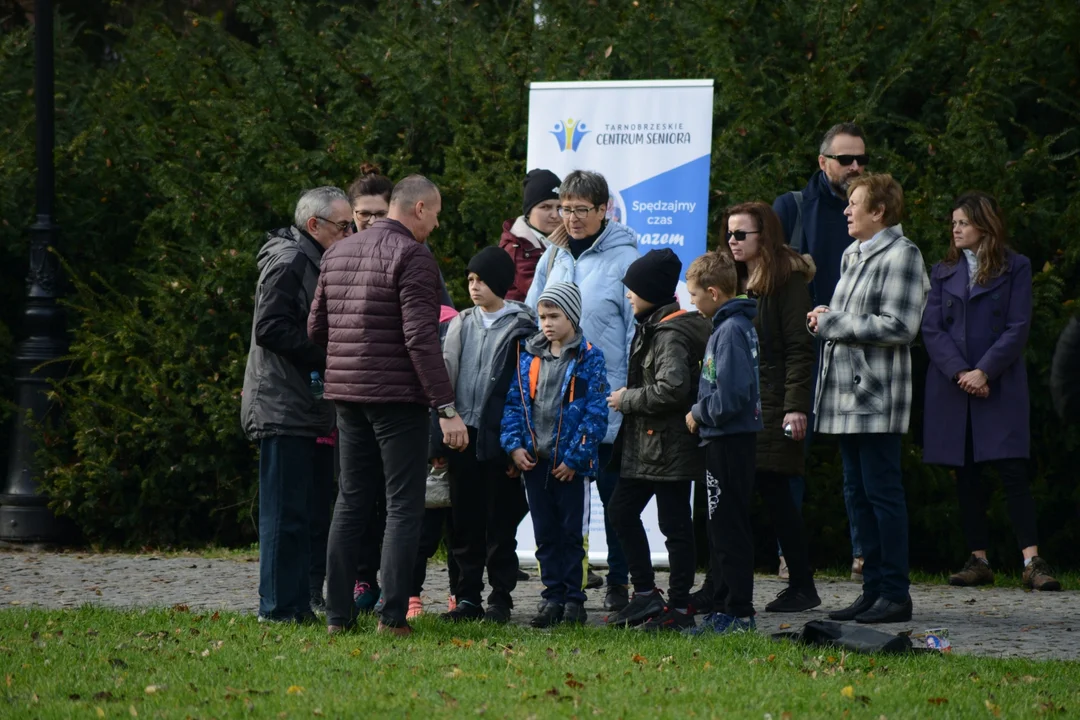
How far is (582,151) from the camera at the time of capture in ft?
30.7

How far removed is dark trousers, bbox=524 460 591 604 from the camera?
7.14 metres

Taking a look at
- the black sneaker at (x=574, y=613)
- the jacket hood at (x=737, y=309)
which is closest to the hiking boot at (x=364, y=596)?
the black sneaker at (x=574, y=613)

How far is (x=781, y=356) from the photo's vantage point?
7.73m

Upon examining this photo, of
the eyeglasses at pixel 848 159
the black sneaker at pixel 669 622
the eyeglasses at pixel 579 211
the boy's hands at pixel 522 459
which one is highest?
the eyeglasses at pixel 848 159

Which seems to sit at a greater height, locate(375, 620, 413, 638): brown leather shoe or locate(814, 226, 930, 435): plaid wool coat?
locate(814, 226, 930, 435): plaid wool coat

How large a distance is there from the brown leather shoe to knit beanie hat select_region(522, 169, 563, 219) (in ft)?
9.45

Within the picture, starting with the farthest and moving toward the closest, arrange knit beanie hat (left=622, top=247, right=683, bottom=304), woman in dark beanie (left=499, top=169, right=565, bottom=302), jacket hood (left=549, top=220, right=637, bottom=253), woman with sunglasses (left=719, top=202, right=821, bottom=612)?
woman in dark beanie (left=499, top=169, right=565, bottom=302) → jacket hood (left=549, top=220, right=637, bottom=253) → woman with sunglasses (left=719, top=202, right=821, bottom=612) → knit beanie hat (left=622, top=247, right=683, bottom=304)

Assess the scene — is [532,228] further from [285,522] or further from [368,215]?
[285,522]

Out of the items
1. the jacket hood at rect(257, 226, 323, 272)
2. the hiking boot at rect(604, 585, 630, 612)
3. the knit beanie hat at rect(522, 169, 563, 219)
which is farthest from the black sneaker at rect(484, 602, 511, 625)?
the knit beanie hat at rect(522, 169, 563, 219)

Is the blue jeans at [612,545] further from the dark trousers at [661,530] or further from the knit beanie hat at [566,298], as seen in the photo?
the knit beanie hat at [566,298]

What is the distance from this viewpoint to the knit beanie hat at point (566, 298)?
7.09m

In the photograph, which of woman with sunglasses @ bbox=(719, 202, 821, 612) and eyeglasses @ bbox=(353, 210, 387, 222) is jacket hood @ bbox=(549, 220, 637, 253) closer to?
woman with sunglasses @ bbox=(719, 202, 821, 612)

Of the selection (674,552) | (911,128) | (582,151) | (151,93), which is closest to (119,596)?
(674,552)

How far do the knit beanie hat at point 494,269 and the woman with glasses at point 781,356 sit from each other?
1152 mm
